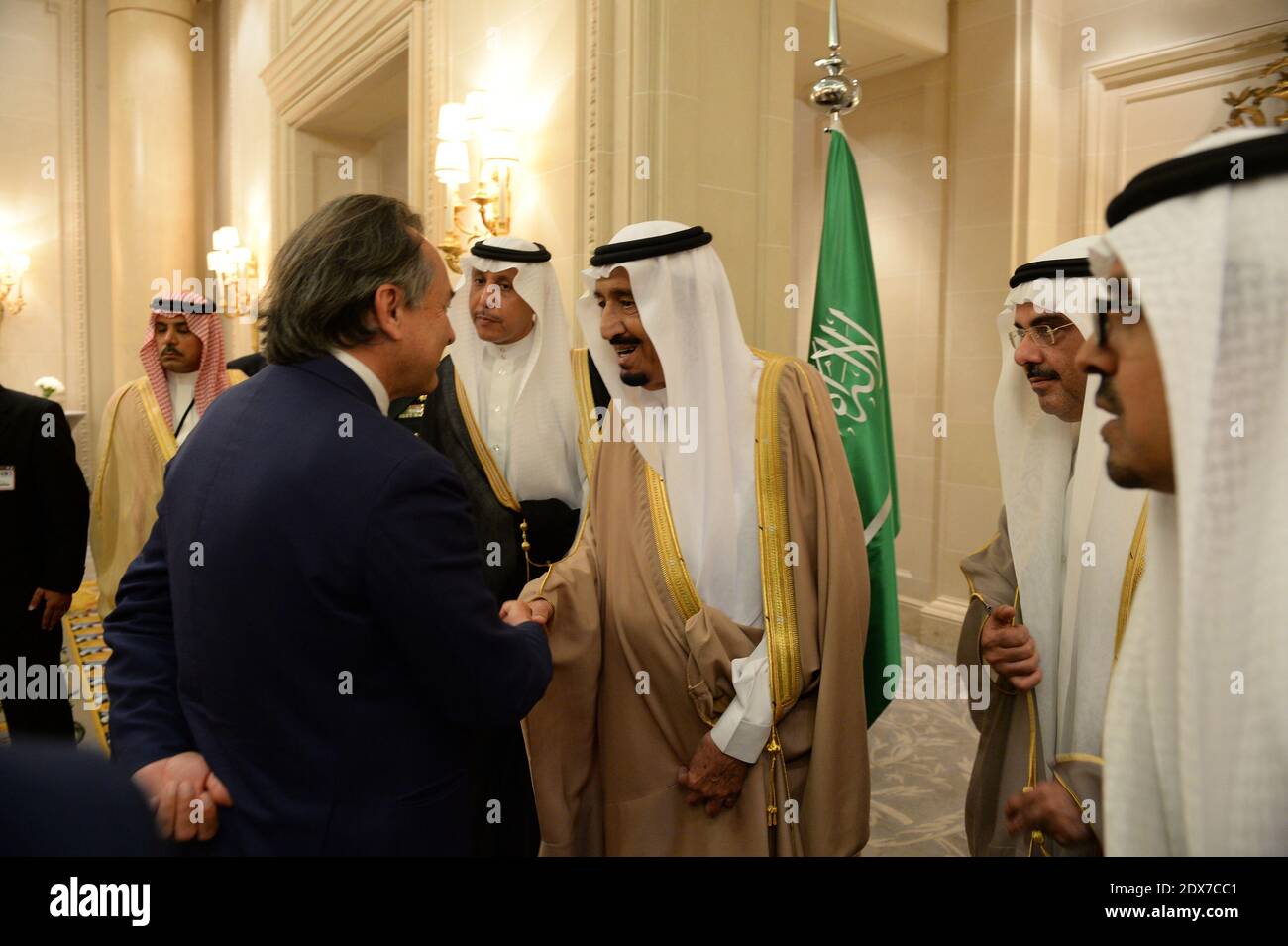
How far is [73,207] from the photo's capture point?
9.94 metres

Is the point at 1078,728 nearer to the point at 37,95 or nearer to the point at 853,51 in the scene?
the point at 853,51

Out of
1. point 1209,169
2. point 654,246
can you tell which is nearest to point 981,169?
point 654,246

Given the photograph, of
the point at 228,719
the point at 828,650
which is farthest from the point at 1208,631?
the point at 228,719

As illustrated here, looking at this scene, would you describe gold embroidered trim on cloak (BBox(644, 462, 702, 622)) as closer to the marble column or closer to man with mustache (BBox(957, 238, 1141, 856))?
man with mustache (BBox(957, 238, 1141, 856))

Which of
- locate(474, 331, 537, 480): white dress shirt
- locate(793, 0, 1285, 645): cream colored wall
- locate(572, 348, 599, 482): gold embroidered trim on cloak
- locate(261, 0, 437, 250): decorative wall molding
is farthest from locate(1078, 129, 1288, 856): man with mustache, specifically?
locate(793, 0, 1285, 645): cream colored wall

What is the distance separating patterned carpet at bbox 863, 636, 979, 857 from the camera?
127 inches

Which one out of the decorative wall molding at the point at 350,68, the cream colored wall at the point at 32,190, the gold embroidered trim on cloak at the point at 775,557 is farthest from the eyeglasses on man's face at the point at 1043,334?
the cream colored wall at the point at 32,190

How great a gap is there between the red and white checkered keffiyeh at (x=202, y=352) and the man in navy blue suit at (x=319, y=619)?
2.54 m

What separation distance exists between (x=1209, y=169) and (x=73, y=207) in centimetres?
1211

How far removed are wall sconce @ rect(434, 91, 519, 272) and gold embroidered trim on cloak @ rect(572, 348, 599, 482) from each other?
5.42 ft

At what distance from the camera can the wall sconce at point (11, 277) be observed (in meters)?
9.38

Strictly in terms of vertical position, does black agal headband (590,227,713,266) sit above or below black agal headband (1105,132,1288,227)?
above

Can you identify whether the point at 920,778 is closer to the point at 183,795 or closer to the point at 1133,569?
the point at 1133,569

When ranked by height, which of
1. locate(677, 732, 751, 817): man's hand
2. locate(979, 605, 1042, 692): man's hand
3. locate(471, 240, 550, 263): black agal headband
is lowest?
locate(677, 732, 751, 817): man's hand
